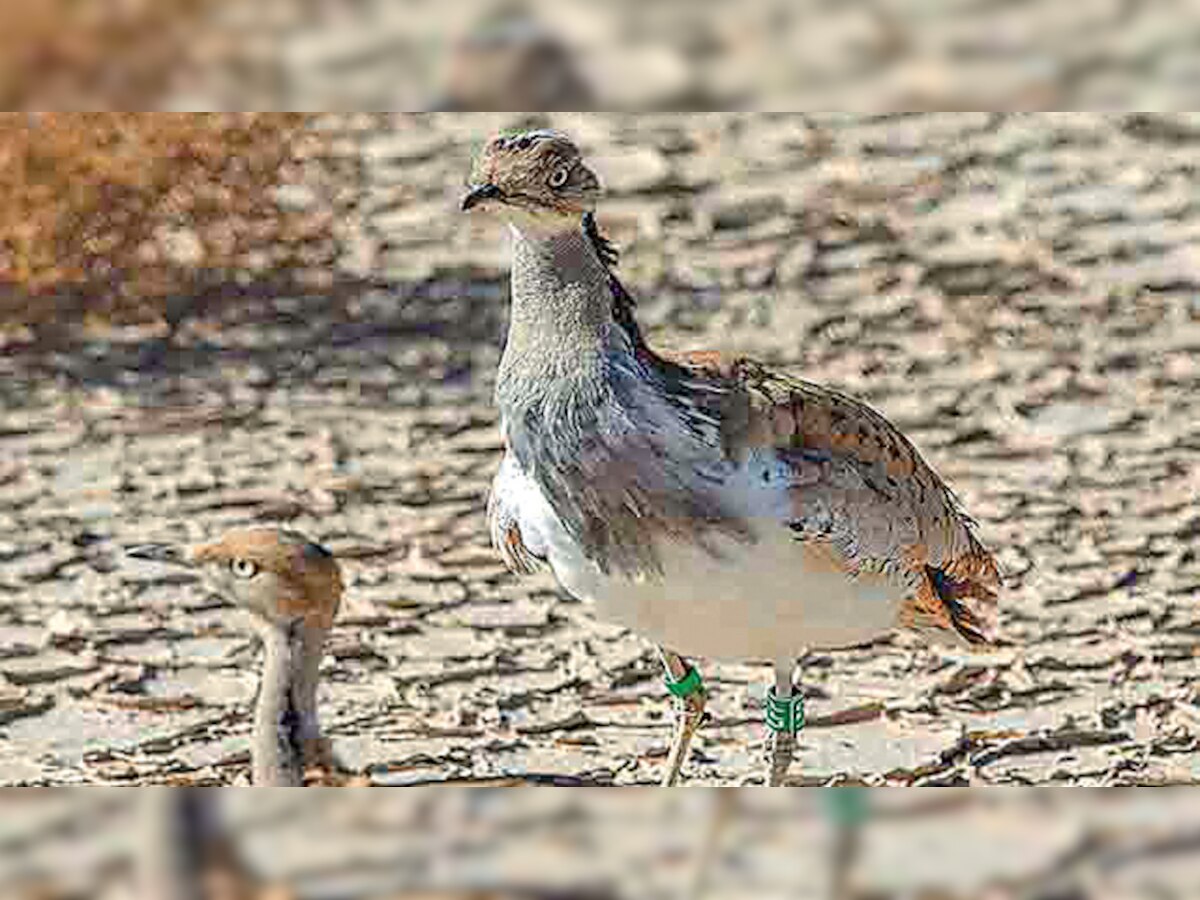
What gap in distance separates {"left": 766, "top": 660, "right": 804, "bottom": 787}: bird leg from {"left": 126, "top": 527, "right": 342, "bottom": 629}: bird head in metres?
0.51

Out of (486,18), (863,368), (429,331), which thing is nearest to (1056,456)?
(863,368)

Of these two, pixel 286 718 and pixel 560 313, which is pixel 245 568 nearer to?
pixel 286 718

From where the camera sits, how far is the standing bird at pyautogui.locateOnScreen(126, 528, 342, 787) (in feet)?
10.5

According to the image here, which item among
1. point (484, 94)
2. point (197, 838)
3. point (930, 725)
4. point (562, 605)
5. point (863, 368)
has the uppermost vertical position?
point (484, 94)

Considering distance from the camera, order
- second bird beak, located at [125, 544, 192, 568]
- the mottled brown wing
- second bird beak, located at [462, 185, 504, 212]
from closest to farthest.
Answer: second bird beak, located at [462, 185, 504, 212]
the mottled brown wing
second bird beak, located at [125, 544, 192, 568]

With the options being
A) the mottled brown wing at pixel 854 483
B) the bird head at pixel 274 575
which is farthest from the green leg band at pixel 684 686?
the bird head at pixel 274 575

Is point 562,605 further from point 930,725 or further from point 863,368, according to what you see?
point 863,368

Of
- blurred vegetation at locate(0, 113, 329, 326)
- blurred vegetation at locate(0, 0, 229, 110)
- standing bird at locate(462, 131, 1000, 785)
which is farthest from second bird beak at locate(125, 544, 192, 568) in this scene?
blurred vegetation at locate(0, 0, 229, 110)

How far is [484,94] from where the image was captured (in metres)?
5.95

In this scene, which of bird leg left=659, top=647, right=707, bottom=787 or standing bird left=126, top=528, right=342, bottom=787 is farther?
bird leg left=659, top=647, right=707, bottom=787

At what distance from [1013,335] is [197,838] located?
3355 millimetres

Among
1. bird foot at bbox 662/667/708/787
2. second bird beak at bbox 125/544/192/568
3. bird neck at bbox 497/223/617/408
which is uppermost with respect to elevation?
second bird beak at bbox 125/544/192/568

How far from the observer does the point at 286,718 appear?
10.5ft

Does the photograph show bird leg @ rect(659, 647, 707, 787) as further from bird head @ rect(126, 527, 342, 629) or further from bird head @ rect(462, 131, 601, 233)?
bird head @ rect(462, 131, 601, 233)
